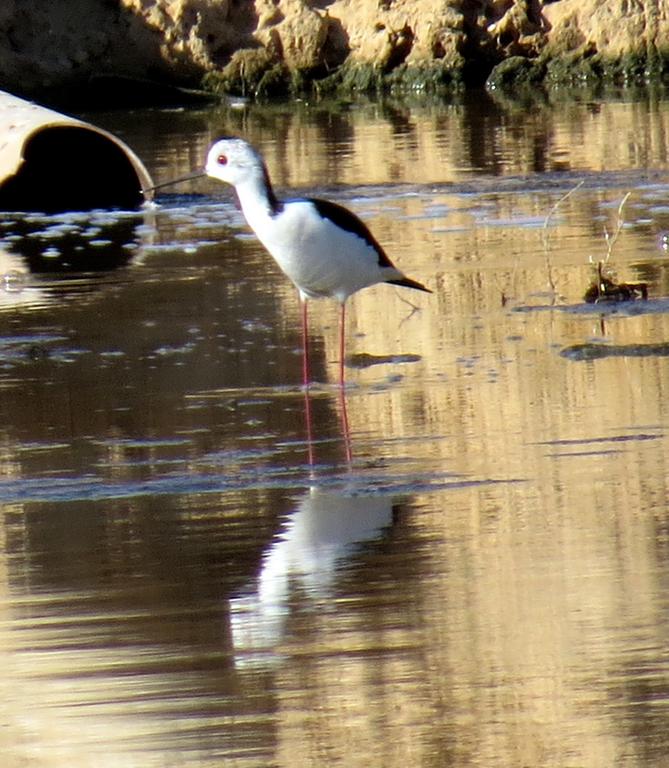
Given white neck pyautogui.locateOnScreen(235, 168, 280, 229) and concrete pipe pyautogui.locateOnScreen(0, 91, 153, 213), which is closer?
white neck pyautogui.locateOnScreen(235, 168, 280, 229)

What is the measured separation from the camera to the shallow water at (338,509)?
427cm

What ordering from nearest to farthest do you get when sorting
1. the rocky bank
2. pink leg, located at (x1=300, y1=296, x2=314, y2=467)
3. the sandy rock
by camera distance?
1. pink leg, located at (x1=300, y1=296, x2=314, y2=467)
2. the rocky bank
3. the sandy rock

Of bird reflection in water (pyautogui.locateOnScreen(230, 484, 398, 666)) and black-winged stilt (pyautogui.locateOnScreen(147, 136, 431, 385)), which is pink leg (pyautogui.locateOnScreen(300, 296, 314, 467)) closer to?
black-winged stilt (pyautogui.locateOnScreen(147, 136, 431, 385))

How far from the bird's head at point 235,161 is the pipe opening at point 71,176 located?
5.30 metres

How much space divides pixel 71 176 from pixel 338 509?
361 inches

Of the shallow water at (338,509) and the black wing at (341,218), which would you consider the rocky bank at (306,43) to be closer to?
the shallow water at (338,509)

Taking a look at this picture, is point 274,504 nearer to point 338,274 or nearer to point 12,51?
point 338,274

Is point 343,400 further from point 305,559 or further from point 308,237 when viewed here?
point 305,559

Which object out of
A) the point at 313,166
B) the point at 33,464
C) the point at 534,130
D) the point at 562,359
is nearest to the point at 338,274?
the point at 562,359

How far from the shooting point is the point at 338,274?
27.2 feet

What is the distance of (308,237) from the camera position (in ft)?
26.6

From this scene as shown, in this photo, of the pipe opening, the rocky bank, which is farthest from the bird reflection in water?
the rocky bank

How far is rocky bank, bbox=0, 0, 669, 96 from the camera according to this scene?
24250 millimetres

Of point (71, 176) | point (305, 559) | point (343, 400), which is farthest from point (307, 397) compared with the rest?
point (71, 176)
